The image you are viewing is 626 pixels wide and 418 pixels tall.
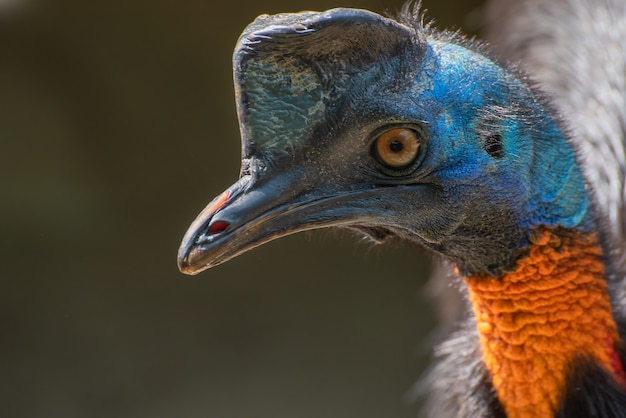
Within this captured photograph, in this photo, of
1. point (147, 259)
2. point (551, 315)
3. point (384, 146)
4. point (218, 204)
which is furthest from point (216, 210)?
point (147, 259)

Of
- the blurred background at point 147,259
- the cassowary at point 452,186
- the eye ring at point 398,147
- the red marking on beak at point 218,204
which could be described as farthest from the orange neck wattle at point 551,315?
the blurred background at point 147,259

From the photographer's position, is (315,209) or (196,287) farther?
(196,287)

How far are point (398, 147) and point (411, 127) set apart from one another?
0.04 meters

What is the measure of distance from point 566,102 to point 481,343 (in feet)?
4.55

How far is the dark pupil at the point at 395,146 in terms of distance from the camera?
1621mm

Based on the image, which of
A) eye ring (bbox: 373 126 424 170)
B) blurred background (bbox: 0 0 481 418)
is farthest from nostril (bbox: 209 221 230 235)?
blurred background (bbox: 0 0 481 418)

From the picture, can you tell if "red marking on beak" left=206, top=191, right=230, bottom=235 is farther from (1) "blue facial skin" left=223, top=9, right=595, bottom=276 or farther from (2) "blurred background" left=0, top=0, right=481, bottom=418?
(2) "blurred background" left=0, top=0, right=481, bottom=418

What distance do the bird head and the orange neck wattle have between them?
0.04m

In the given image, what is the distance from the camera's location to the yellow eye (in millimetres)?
1610

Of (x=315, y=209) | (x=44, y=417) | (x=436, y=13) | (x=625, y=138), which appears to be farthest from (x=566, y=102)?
(x=44, y=417)

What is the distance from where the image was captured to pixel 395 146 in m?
1.62

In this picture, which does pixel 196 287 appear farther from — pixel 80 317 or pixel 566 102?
pixel 566 102

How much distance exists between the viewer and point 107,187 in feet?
13.8

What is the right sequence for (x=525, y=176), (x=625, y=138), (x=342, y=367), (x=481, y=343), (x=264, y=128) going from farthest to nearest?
(x=342, y=367) → (x=625, y=138) → (x=481, y=343) → (x=525, y=176) → (x=264, y=128)
